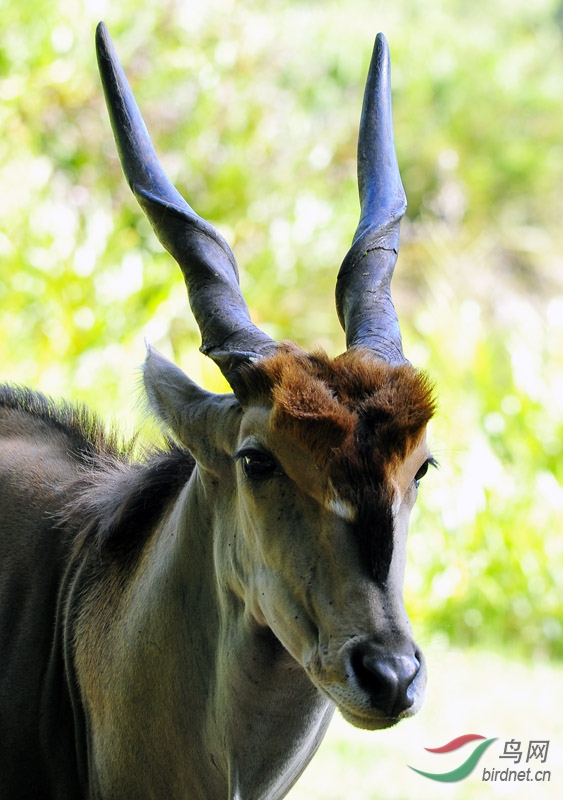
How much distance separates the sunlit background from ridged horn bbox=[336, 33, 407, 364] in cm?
69

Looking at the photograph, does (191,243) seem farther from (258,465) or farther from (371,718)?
(371,718)

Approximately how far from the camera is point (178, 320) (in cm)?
965

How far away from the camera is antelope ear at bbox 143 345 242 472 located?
2.87m

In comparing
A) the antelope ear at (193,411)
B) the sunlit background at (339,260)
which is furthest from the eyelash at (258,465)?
the sunlit background at (339,260)

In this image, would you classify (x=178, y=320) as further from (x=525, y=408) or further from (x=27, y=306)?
(x=525, y=408)

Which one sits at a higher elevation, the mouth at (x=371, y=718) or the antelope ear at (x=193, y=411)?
the antelope ear at (x=193, y=411)

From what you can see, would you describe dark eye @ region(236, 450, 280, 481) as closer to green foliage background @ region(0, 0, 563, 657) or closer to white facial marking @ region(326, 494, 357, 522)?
white facial marking @ region(326, 494, 357, 522)

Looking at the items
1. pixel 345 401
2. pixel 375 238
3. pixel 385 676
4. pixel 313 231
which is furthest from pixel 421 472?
pixel 313 231

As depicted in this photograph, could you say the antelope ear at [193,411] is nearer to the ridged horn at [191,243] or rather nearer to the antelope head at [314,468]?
the antelope head at [314,468]

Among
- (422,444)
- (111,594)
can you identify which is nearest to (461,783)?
(111,594)

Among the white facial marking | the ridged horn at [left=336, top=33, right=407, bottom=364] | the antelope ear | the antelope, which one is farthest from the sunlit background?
the ridged horn at [left=336, top=33, right=407, bottom=364]

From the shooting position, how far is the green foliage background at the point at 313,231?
8.05 m

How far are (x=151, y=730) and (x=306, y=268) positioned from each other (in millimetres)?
8627

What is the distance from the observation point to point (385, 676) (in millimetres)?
2316
